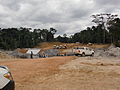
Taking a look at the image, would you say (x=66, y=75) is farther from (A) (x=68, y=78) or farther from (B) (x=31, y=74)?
(B) (x=31, y=74)

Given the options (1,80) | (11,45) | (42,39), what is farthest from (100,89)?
(42,39)

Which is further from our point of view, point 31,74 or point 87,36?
point 87,36

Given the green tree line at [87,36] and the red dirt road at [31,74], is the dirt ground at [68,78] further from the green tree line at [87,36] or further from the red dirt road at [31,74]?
the green tree line at [87,36]

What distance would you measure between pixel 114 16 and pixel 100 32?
822cm

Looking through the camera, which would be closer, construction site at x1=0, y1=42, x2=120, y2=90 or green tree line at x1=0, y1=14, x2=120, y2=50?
construction site at x1=0, y1=42, x2=120, y2=90

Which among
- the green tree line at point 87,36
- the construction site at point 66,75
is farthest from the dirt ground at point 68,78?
the green tree line at point 87,36

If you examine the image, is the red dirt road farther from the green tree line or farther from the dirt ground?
the green tree line

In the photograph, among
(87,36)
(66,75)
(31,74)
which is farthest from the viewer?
(87,36)

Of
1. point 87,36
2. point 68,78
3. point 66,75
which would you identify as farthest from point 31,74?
point 87,36

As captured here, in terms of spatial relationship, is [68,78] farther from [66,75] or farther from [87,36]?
[87,36]

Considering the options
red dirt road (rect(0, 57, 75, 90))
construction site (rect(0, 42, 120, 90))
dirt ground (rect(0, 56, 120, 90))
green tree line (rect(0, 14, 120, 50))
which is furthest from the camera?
green tree line (rect(0, 14, 120, 50))

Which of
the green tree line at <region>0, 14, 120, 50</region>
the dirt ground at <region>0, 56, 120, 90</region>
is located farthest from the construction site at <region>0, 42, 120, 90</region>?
the green tree line at <region>0, 14, 120, 50</region>

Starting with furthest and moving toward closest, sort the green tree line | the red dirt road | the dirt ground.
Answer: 1. the green tree line
2. the red dirt road
3. the dirt ground

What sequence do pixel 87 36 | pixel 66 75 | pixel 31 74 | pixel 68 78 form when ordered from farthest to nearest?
pixel 87 36, pixel 31 74, pixel 66 75, pixel 68 78
